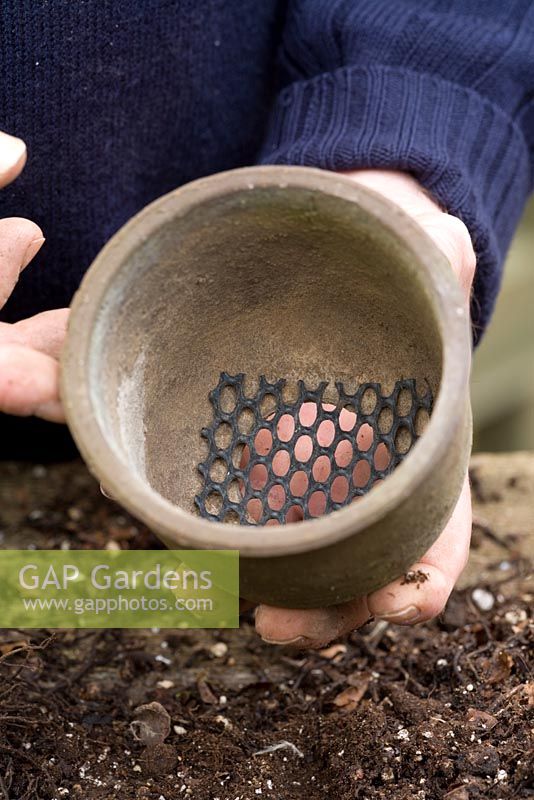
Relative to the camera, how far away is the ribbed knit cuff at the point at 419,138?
4.71 feet

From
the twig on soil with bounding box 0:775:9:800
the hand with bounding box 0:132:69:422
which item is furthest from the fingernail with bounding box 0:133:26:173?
the twig on soil with bounding box 0:775:9:800

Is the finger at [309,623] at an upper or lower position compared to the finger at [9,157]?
lower

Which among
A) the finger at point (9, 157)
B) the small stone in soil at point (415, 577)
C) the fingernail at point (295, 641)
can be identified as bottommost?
the fingernail at point (295, 641)

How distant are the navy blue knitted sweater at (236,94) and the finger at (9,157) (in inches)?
16.9

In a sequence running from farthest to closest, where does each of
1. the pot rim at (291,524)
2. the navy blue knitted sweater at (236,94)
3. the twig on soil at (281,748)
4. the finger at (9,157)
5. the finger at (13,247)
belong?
the navy blue knitted sweater at (236,94), the twig on soil at (281,748), the finger at (13,247), the finger at (9,157), the pot rim at (291,524)

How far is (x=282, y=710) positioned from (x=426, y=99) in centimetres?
93

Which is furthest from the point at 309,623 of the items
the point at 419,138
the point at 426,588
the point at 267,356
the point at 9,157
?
the point at 419,138

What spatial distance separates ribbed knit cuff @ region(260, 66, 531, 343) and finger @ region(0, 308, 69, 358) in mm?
550

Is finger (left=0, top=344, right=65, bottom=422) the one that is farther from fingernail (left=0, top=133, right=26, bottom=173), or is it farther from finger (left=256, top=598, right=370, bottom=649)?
finger (left=256, top=598, right=370, bottom=649)

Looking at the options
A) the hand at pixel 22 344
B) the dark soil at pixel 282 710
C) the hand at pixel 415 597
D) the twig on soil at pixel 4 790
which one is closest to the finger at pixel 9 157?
the hand at pixel 22 344

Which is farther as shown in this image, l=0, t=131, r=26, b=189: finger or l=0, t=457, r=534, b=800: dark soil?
l=0, t=457, r=534, b=800: dark soil

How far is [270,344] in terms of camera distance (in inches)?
49.1

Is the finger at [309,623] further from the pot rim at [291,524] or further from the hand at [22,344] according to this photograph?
the hand at [22,344]

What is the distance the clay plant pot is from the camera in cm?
91
